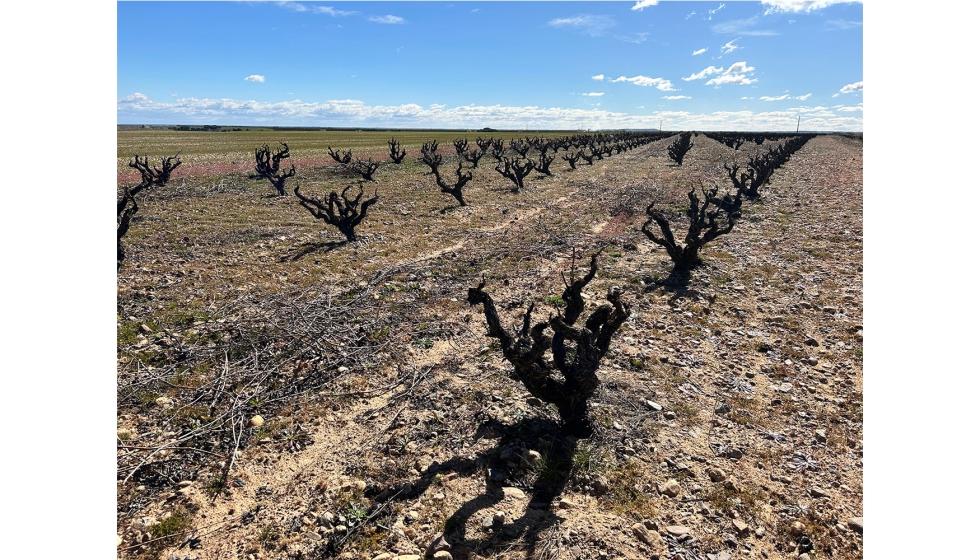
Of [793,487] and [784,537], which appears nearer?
[784,537]

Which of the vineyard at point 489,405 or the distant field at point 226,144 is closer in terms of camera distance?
the vineyard at point 489,405

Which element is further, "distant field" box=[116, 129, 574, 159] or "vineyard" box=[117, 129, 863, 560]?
"distant field" box=[116, 129, 574, 159]

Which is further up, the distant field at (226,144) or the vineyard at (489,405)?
the distant field at (226,144)

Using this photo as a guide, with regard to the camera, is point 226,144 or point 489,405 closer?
point 489,405

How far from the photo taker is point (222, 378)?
7266mm

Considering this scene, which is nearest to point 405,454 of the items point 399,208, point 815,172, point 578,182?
point 399,208

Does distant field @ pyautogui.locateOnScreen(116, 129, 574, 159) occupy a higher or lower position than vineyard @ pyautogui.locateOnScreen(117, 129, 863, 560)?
higher

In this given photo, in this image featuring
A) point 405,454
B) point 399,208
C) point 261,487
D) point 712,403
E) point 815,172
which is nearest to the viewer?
point 261,487

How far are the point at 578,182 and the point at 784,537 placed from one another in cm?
2933

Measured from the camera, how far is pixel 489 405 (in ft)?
21.7

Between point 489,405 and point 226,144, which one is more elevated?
point 226,144

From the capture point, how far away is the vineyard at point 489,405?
183 inches

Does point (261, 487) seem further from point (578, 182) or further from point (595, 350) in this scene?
point (578, 182)

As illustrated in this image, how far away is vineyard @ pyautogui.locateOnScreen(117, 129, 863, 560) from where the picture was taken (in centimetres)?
466
